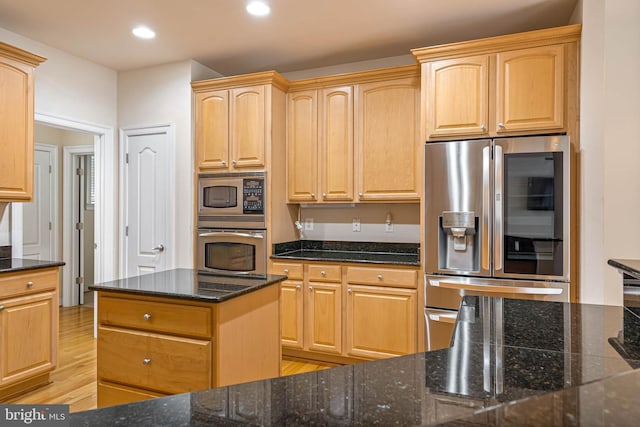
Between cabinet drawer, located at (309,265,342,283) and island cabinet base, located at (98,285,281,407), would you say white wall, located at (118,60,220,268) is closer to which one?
cabinet drawer, located at (309,265,342,283)

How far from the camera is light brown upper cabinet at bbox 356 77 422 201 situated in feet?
11.4

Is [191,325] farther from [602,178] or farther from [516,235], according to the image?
[602,178]

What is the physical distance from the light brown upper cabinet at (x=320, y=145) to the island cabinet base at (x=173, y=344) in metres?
1.74

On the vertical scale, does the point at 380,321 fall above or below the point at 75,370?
above

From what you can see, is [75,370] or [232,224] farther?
[232,224]

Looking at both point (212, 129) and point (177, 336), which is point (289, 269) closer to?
point (212, 129)

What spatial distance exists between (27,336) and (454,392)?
3.15 m

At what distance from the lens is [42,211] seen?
5113 millimetres

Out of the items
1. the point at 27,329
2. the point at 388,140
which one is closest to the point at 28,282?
the point at 27,329

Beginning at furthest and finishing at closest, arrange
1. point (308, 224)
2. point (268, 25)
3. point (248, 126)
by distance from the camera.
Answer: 1. point (308, 224)
2. point (248, 126)
3. point (268, 25)

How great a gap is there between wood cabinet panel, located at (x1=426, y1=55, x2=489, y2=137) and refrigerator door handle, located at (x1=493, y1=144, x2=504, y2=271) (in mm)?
260

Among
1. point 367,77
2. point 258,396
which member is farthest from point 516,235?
point 258,396

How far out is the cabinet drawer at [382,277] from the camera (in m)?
3.21

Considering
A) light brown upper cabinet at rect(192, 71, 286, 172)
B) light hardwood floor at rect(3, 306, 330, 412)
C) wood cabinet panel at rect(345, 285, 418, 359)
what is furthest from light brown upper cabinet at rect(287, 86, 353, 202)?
light hardwood floor at rect(3, 306, 330, 412)
